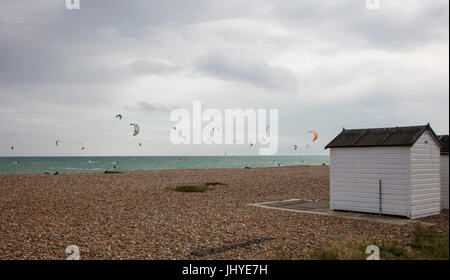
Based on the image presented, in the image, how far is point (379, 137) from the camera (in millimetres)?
12586

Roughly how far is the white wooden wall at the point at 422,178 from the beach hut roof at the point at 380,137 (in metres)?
0.33

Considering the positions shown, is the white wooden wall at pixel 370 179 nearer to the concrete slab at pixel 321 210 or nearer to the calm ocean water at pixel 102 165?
the concrete slab at pixel 321 210

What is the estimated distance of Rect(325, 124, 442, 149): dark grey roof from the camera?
1177cm

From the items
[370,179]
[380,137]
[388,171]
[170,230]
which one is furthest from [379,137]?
[170,230]

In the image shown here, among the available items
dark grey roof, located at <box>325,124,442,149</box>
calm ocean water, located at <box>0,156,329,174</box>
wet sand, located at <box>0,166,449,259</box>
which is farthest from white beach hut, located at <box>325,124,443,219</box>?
calm ocean water, located at <box>0,156,329,174</box>

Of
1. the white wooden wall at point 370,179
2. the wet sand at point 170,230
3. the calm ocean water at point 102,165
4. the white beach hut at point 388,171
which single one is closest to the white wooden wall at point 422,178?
the white beach hut at point 388,171

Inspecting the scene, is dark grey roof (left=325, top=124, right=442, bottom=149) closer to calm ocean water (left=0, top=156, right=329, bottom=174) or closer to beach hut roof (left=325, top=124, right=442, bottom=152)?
beach hut roof (left=325, top=124, right=442, bottom=152)

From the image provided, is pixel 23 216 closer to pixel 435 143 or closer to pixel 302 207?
pixel 302 207

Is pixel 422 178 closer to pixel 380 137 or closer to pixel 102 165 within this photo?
pixel 380 137

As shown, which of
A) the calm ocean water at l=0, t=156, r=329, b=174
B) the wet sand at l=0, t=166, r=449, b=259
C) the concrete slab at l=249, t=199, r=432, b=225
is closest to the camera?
the wet sand at l=0, t=166, r=449, b=259

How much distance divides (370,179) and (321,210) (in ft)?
7.71

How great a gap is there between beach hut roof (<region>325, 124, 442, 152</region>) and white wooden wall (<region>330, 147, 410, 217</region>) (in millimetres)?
191

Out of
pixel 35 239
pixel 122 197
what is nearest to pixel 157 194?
pixel 122 197

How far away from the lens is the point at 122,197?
18.4 m
